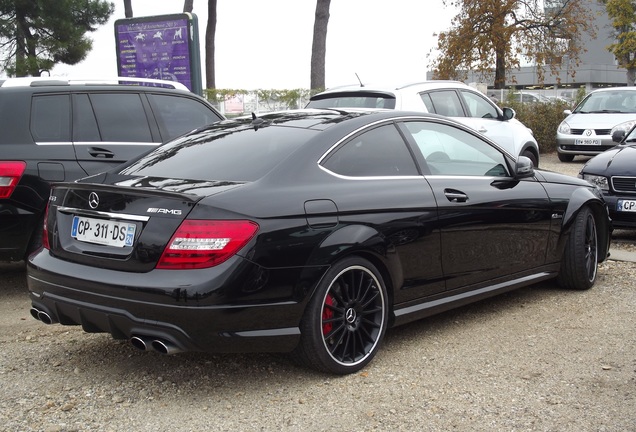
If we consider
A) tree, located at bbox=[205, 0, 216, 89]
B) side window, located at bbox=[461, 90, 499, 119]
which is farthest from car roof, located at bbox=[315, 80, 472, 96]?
tree, located at bbox=[205, 0, 216, 89]

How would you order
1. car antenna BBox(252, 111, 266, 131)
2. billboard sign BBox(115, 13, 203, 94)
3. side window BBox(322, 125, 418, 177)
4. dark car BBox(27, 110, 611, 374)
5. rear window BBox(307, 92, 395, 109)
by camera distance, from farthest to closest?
billboard sign BBox(115, 13, 203, 94) → rear window BBox(307, 92, 395, 109) → car antenna BBox(252, 111, 266, 131) → side window BBox(322, 125, 418, 177) → dark car BBox(27, 110, 611, 374)

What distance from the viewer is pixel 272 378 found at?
4559mm

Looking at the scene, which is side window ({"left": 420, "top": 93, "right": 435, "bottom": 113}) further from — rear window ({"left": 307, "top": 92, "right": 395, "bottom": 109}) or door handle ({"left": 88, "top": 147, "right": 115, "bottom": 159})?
door handle ({"left": 88, "top": 147, "right": 115, "bottom": 159})

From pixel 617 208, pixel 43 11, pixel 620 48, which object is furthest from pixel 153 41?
pixel 620 48

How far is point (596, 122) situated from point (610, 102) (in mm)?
971

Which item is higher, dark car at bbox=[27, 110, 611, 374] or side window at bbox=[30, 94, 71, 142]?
side window at bbox=[30, 94, 71, 142]

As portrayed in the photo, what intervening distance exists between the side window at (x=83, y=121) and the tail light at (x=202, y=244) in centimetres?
317

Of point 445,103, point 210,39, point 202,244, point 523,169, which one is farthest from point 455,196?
point 210,39

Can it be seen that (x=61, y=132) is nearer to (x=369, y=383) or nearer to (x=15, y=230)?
(x=15, y=230)

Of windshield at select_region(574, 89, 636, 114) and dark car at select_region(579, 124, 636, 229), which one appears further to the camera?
windshield at select_region(574, 89, 636, 114)

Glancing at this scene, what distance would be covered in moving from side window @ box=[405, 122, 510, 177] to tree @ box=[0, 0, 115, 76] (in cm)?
2965

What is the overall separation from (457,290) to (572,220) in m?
1.58

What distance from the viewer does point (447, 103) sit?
10.6 metres

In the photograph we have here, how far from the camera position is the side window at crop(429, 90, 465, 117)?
10297mm
